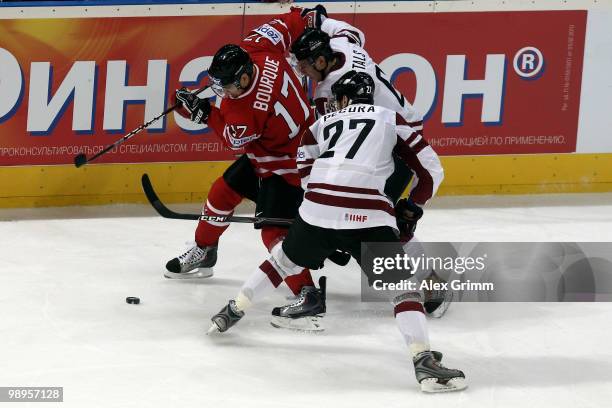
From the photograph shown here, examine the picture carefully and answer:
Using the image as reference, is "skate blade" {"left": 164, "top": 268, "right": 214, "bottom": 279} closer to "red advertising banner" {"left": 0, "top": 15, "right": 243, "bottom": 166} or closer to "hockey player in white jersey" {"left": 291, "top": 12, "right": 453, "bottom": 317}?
"hockey player in white jersey" {"left": 291, "top": 12, "right": 453, "bottom": 317}

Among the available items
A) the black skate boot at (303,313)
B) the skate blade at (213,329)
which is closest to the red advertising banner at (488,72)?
the black skate boot at (303,313)

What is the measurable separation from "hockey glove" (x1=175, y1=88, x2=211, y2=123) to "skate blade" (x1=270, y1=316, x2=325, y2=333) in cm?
83

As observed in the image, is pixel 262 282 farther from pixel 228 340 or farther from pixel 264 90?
pixel 264 90

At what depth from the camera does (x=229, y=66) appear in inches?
173

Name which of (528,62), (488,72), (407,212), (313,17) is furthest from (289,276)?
(528,62)

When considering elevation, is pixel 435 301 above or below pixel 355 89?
below

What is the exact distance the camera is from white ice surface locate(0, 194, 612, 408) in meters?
3.80

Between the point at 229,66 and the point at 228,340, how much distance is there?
3.28 feet

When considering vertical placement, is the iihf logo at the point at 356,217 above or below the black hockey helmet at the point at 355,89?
below

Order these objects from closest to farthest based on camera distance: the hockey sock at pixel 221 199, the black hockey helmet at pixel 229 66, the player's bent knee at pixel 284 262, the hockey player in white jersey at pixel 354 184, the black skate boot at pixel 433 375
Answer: the black skate boot at pixel 433 375 < the hockey player in white jersey at pixel 354 184 < the player's bent knee at pixel 284 262 < the black hockey helmet at pixel 229 66 < the hockey sock at pixel 221 199

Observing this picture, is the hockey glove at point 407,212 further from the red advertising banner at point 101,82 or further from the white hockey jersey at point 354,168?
the red advertising banner at point 101,82

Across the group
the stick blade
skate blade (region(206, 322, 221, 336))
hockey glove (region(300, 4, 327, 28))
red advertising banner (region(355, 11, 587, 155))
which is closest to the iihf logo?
skate blade (region(206, 322, 221, 336))

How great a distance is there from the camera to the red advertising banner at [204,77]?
5.86 metres

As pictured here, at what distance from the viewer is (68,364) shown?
13.1 ft
